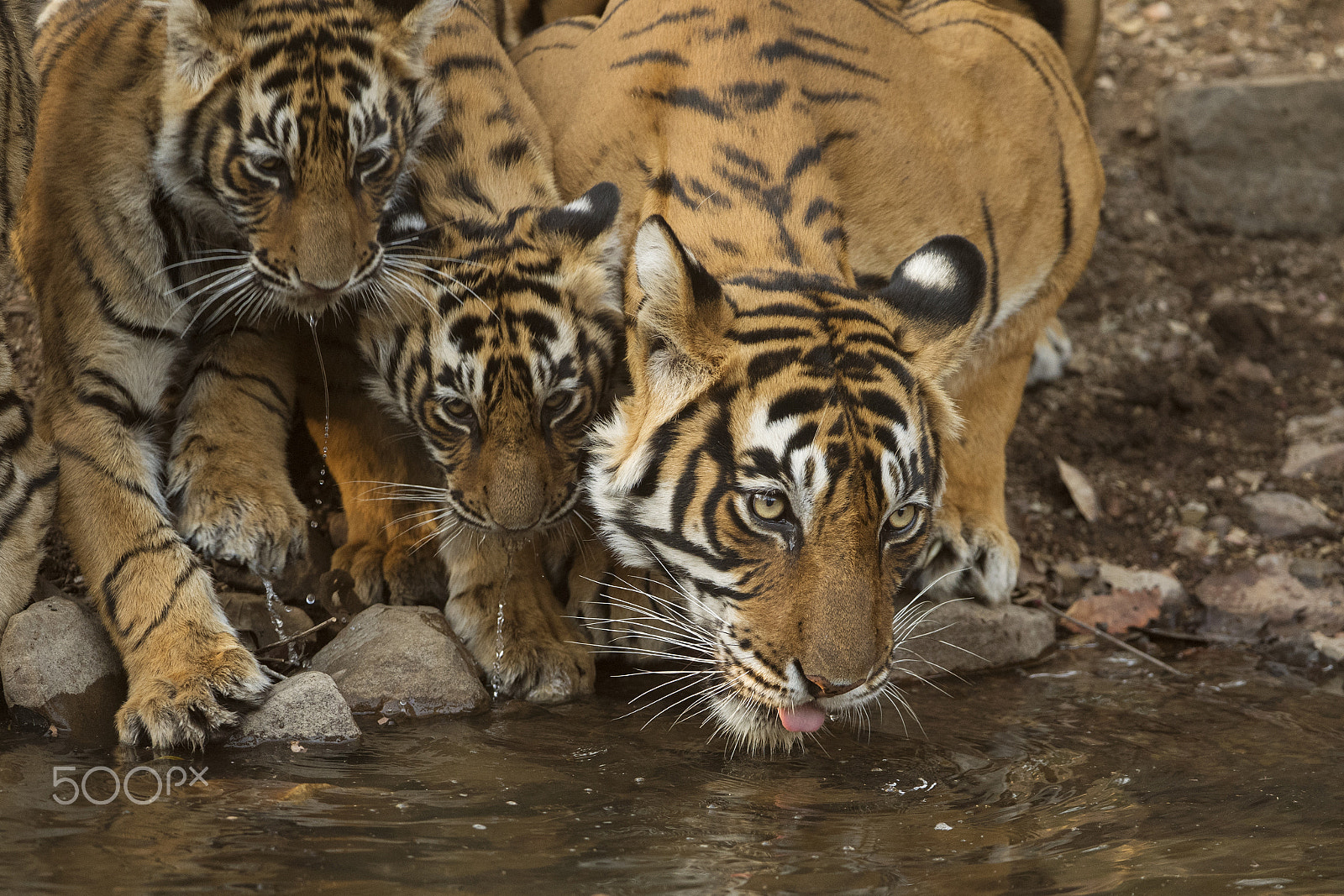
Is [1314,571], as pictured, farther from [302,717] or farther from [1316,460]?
[302,717]

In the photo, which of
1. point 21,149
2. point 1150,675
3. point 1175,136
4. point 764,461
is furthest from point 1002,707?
point 1175,136

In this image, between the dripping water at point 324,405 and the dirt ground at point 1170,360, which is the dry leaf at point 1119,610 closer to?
the dirt ground at point 1170,360

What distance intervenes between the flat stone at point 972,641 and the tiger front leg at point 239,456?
139 cm

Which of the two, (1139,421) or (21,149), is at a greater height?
(21,149)

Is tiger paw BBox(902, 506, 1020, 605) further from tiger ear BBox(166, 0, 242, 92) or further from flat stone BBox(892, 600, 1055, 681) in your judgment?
tiger ear BBox(166, 0, 242, 92)

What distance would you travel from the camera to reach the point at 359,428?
3264mm

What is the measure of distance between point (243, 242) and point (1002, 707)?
185 centimetres

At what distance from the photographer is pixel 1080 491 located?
163 inches

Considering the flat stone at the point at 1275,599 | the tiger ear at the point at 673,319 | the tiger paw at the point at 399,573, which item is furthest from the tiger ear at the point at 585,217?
the flat stone at the point at 1275,599

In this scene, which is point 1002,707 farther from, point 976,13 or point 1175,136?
point 1175,136

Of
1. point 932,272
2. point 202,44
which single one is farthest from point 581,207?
point 202,44

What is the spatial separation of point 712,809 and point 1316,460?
264 cm

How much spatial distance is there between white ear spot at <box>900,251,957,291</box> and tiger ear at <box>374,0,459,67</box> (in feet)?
3.71

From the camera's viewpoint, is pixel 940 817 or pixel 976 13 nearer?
pixel 940 817
